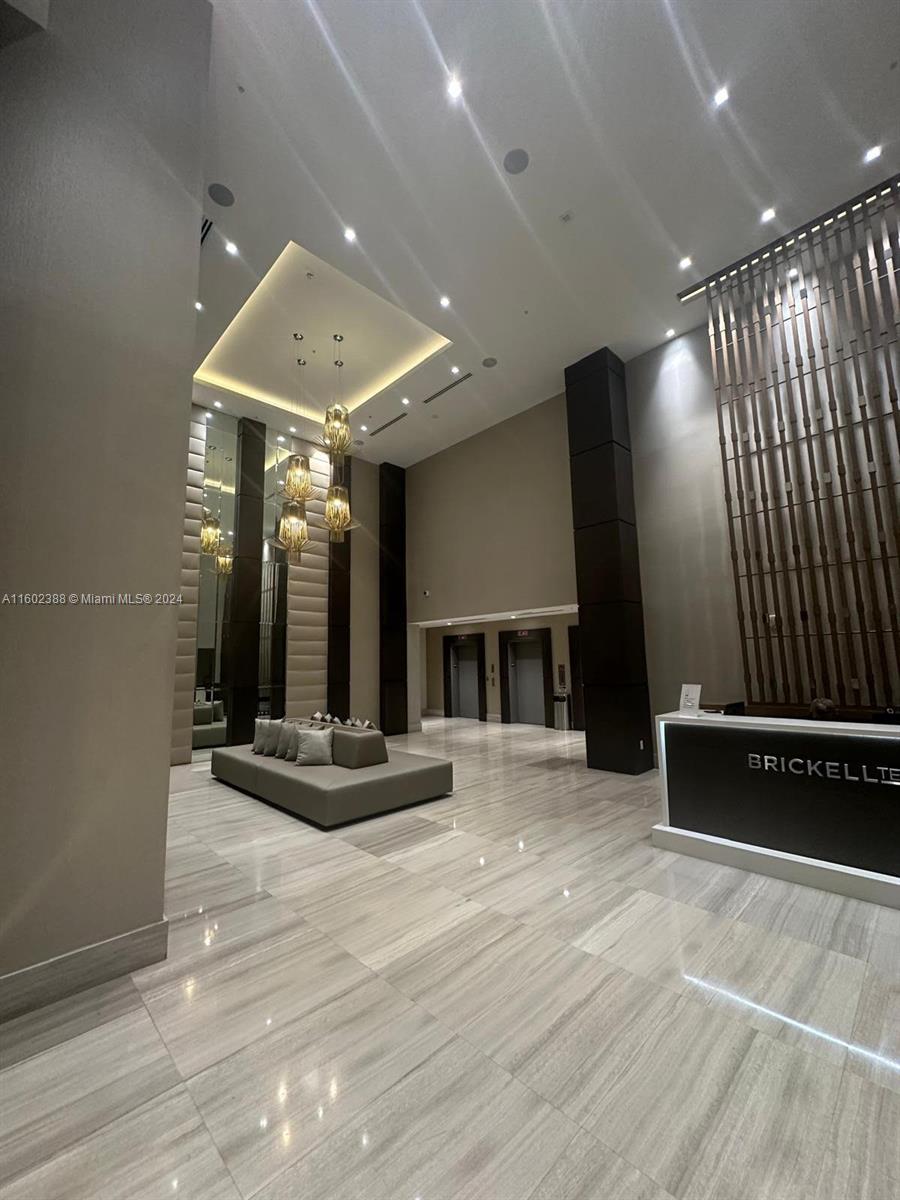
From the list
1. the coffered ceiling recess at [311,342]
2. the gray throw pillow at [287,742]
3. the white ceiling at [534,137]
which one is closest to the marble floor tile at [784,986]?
the gray throw pillow at [287,742]

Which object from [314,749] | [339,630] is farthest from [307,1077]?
[339,630]

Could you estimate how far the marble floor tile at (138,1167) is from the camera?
4.25ft

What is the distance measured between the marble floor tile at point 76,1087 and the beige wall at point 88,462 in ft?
1.46

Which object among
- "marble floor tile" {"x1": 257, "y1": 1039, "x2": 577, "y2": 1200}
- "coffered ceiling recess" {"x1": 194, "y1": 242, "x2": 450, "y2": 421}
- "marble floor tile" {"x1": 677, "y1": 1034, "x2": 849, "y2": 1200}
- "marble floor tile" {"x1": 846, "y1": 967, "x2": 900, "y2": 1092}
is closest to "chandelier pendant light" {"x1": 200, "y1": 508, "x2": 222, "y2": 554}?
"coffered ceiling recess" {"x1": 194, "y1": 242, "x2": 450, "y2": 421}

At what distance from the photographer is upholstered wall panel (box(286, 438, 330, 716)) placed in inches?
340

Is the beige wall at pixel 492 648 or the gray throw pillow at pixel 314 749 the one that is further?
the beige wall at pixel 492 648

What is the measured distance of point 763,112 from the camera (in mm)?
3801

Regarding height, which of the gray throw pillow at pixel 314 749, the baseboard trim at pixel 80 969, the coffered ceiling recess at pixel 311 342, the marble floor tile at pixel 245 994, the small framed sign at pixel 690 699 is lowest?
the marble floor tile at pixel 245 994

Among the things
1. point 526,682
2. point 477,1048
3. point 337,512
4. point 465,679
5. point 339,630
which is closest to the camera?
point 477,1048

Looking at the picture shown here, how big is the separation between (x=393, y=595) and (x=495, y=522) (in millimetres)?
2803

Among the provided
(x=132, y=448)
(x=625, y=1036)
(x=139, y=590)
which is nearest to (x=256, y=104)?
(x=132, y=448)

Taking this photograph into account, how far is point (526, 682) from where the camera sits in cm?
1128

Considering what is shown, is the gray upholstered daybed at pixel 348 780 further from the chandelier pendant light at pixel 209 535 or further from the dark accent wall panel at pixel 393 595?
the dark accent wall panel at pixel 393 595

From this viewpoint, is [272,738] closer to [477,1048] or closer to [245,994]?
[245,994]
